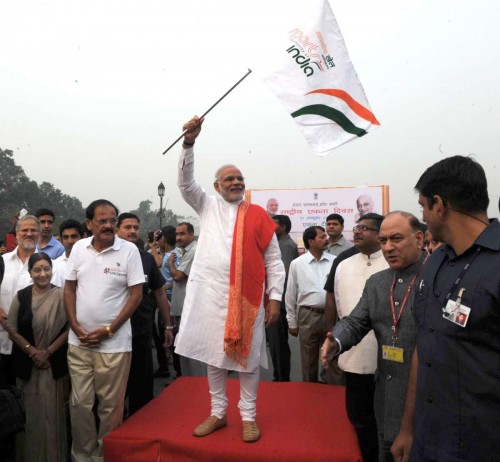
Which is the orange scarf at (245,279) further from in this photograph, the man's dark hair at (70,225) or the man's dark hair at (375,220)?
the man's dark hair at (70,225)

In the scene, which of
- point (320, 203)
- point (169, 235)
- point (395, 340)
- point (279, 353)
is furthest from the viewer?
point (320, 203)

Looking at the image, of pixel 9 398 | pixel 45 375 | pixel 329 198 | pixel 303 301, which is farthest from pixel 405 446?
pixel 329 198

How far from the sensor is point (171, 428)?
3004 millimetres

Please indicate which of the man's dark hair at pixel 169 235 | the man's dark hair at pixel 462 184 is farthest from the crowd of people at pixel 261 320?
the man's dark hair at pixel 169 235

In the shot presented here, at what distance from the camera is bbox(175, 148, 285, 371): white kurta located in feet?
9.44

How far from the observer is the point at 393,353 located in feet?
7.38

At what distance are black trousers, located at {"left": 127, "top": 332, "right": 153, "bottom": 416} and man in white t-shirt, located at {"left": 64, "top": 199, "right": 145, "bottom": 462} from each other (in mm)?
604

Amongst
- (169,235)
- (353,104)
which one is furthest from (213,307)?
(169,235)

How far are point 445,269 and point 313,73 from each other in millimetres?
2471

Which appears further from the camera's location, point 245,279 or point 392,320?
point 245,279

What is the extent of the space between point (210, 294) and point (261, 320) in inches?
14.7

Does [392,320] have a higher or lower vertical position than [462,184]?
lower

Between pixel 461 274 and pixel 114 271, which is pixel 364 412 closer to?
pixel 461 274

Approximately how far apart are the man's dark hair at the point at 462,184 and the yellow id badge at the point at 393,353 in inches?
37.8
